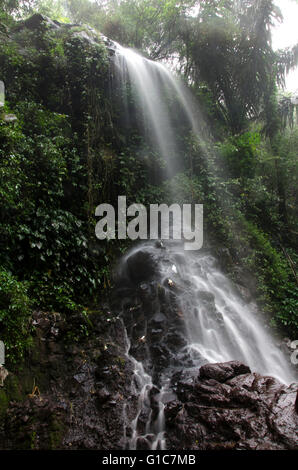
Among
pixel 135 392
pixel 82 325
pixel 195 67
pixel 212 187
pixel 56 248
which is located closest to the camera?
pixel 135 392

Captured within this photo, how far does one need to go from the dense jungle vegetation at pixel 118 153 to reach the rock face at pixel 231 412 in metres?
2.00

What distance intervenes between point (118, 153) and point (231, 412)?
22.4 feet

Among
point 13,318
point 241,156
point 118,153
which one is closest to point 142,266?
point 13,318

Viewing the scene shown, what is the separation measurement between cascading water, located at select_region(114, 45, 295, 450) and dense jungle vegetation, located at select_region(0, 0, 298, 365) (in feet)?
2.38

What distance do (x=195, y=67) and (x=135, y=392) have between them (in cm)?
1186

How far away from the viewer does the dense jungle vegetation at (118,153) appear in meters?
4.68

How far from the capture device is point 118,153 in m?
8.09

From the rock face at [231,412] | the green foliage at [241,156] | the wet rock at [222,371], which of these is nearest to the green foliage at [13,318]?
the rock face at [231,412]

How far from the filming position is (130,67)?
9.57m

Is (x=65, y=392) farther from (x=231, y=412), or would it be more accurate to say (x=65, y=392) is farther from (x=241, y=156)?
(x=241, y=156)

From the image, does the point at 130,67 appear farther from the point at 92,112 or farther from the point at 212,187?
the point at 212,187

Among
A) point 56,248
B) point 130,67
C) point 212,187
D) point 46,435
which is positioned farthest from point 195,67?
point 46,435

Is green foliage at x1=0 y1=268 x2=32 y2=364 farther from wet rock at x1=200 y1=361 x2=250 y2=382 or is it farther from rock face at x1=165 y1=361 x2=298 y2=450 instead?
wet rock at x1=200 y1=361 x2=250 y2=382

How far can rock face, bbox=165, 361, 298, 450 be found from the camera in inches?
119
